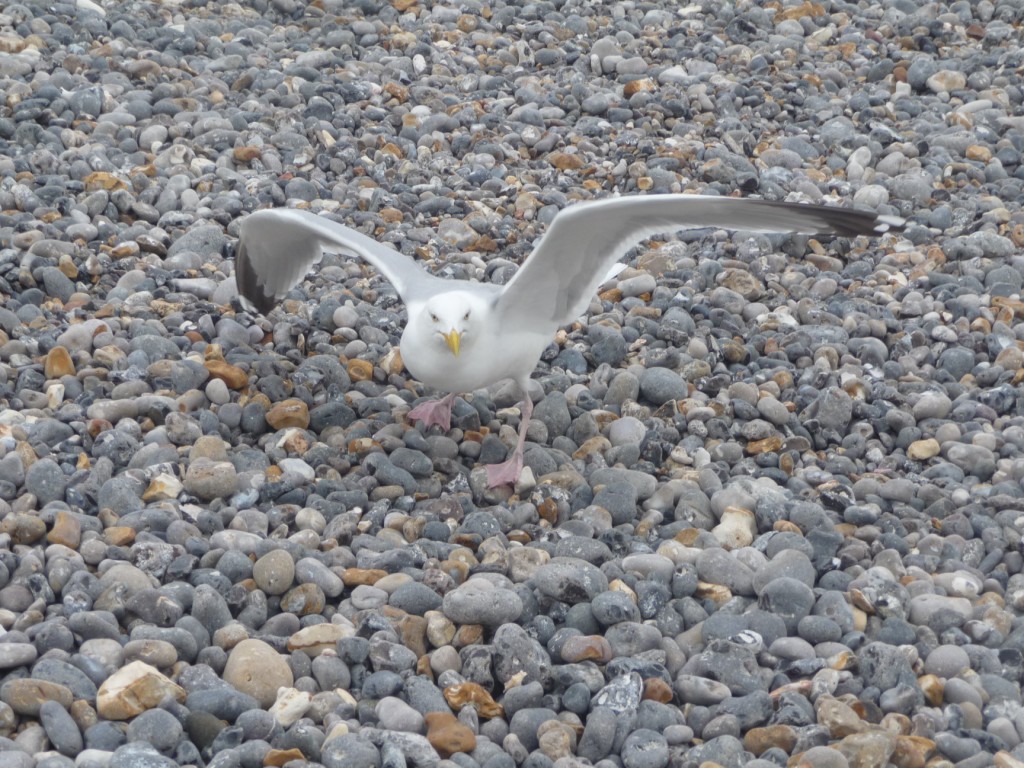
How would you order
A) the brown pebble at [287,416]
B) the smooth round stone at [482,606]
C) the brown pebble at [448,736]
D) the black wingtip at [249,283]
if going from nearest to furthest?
the brown pebble at [448,736] < the smooth round stone at [482,606] < the brown pebble at [287,416] < the black wingtip at [249,283]

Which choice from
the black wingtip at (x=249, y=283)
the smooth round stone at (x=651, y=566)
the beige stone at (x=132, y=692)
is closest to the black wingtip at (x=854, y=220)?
the smooth round stone at (x=651, y=566)

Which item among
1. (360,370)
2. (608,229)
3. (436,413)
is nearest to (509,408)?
(436,413)

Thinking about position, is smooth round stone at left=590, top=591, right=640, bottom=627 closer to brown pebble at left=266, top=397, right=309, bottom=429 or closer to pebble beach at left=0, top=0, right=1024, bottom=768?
pebble beach at left=0, top=0, right=1024, bottom=768

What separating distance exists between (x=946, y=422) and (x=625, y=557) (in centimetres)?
175

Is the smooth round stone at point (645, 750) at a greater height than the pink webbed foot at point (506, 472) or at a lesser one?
greater

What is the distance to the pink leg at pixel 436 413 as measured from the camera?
522 centimetres

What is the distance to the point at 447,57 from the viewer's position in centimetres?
859

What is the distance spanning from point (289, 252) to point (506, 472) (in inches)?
68.7

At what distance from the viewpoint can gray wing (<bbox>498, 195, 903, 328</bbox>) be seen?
4488 millimetres

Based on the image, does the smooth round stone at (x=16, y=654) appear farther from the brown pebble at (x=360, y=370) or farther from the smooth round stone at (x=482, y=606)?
the brown pebble at (x=360, y=370)

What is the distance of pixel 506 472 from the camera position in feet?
15.9

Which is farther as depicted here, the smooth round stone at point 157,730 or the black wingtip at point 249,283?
the black wingtip at point 249,283

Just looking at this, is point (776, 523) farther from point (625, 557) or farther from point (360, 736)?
point (360, 736)

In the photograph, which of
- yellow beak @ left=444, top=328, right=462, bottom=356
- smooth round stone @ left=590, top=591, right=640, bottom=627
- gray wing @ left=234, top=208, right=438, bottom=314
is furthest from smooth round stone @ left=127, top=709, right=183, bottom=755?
gray wing @ left=234, top=208, right=438, bottom=314
